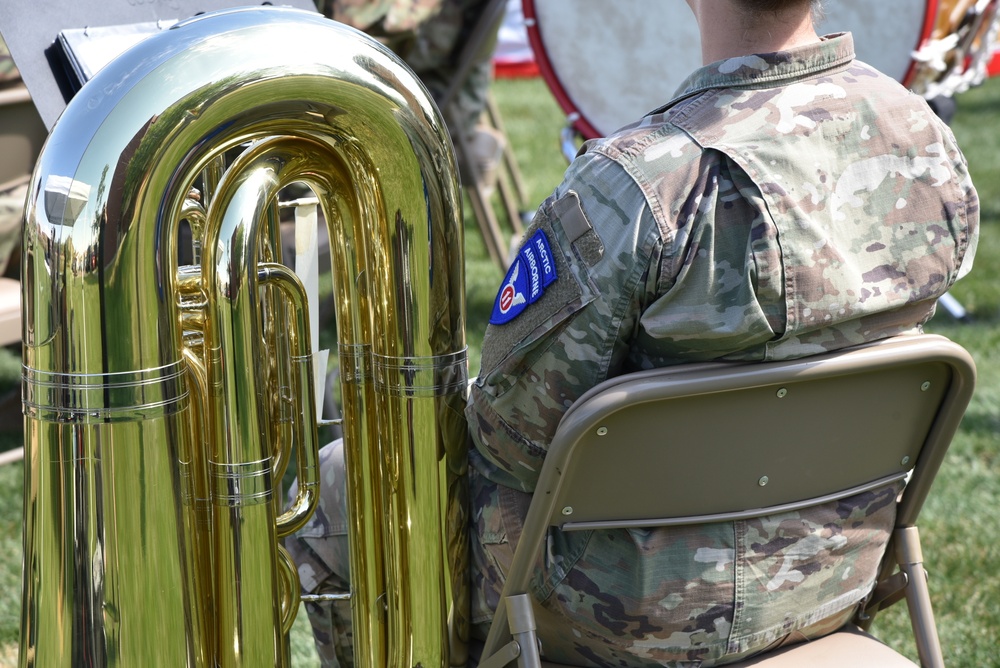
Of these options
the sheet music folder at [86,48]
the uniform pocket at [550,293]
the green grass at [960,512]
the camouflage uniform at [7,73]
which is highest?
the camouflage uniform at [7,73]

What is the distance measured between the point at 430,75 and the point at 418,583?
2531mm

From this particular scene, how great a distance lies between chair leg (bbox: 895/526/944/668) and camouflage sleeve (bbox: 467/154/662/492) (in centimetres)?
47

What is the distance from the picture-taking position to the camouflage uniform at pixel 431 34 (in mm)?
2943

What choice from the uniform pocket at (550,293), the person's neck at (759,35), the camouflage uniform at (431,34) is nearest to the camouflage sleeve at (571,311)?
the uniform pocket at (550,293)

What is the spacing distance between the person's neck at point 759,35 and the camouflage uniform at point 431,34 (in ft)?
5.49

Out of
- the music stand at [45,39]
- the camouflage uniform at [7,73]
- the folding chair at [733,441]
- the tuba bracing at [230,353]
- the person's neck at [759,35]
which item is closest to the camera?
the tuba bracing at [230,353]

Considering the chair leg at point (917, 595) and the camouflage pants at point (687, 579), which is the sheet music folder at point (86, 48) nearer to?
the camouflage pants at point (687, 579)

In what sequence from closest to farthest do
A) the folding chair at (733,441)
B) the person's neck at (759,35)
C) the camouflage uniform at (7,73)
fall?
the folding chair at (733,441)
the person's neck at (759,35)
the camouflage uniform at (7,73)

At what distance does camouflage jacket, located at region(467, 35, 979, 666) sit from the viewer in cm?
108

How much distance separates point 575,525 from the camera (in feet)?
3.75

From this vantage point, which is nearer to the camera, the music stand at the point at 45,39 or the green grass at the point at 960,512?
the music stand at the point at 45,39

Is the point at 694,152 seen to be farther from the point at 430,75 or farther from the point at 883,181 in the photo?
the point at 430,75

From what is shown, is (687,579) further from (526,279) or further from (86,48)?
(86,48)

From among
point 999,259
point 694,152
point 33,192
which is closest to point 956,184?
point 694,152
